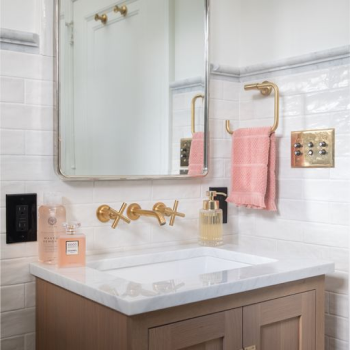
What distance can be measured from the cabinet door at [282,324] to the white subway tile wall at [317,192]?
0.76ft

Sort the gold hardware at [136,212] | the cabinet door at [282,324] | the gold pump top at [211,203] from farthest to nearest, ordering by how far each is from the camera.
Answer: the gold pump top at [211,203]
the gold hardware at [136,212]
the cabinet door at [282,324]

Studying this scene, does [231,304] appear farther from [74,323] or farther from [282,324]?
[74,323]

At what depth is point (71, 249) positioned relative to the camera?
5.10 ft

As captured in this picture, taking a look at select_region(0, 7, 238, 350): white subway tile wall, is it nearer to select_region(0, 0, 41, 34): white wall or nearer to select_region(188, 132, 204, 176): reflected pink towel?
select_region(0, 0, 41, 34): white wall

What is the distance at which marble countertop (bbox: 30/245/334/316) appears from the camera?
1.26 m

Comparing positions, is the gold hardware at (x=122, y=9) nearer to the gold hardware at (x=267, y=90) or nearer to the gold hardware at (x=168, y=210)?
the gold hardware at (x=267, y=90)

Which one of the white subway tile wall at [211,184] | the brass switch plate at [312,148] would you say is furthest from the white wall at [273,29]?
the brass switch plate at [312,148]

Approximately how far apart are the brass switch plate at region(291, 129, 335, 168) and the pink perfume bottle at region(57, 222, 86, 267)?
880 mm

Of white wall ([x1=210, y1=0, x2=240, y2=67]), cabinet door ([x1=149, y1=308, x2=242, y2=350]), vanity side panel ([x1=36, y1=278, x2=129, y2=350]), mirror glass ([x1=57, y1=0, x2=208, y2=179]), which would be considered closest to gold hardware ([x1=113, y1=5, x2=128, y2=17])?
mirror glass ([x1=57, y1=0, x2=208, y2=179])

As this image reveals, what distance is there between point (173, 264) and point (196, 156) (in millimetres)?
445

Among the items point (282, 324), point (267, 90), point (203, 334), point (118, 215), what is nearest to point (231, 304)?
point (203, 334)

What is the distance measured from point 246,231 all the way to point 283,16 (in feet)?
2.87

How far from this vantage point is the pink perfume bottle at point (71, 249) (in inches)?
60.9

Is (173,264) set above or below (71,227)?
below
